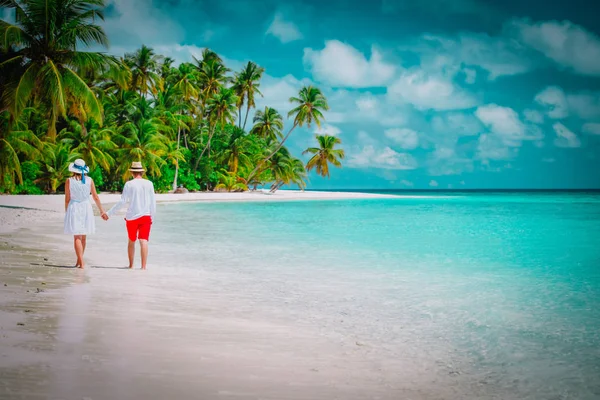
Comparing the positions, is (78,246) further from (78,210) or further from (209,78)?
(209,78)

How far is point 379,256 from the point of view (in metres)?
11.3

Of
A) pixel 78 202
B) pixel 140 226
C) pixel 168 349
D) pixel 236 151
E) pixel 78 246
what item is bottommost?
pixel 168 349

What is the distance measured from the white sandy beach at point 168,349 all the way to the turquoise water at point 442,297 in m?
0.22

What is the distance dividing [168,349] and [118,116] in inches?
1440

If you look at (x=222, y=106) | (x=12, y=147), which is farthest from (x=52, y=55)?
(x=222, y=106)

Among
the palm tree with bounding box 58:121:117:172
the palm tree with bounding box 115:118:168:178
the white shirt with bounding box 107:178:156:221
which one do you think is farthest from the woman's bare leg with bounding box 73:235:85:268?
the palm tree with bounding box 115:118:168:178

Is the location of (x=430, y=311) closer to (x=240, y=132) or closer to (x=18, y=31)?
(x=18, y=31)

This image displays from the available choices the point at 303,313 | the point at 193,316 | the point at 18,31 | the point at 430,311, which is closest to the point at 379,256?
the point at 430,311

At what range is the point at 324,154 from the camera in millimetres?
55188

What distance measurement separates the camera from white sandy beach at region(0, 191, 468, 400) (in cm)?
329

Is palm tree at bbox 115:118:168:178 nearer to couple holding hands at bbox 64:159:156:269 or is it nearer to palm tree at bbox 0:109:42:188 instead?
palm tree at bbox 0:109:42:188

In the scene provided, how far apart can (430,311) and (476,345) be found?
4.47 feet

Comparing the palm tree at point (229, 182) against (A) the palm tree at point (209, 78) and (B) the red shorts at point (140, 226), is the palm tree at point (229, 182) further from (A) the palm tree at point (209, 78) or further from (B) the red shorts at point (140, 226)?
(B) the red shorts at point (140, 226)

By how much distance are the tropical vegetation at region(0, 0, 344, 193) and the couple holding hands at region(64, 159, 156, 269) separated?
442 inches
